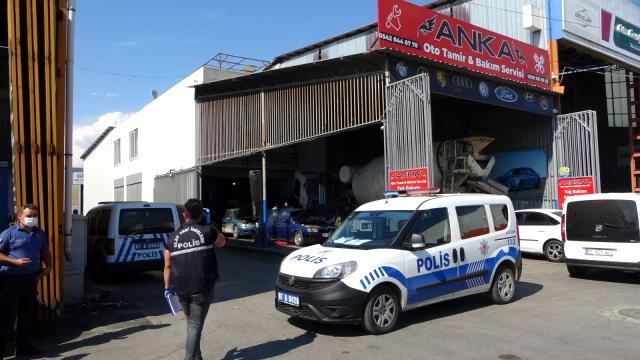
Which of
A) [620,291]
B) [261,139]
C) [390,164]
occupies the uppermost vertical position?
[261,139]

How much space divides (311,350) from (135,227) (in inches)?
263

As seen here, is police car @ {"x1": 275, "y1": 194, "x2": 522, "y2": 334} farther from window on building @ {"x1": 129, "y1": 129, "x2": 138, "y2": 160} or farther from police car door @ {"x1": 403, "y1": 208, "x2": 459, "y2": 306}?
window on building @ {"x1": 129, "y1": 129, "x2": 138, "y2": 160}

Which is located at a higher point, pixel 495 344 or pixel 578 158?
pixel 578 158

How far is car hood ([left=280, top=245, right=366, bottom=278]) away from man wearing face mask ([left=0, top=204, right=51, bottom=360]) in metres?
2.94

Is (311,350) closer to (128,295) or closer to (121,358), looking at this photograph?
(121,358)

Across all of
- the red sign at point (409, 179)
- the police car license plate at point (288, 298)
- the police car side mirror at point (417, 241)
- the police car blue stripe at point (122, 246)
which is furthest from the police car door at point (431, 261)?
the police car blue stripe at point (122, 246)

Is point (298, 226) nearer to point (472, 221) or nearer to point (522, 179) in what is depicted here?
point (522, 179)

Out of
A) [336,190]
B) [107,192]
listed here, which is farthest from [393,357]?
[107,192]

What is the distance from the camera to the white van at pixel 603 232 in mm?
10055

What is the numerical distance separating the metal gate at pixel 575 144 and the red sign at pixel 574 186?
0.77 metres

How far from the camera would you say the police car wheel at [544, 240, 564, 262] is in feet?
45.6

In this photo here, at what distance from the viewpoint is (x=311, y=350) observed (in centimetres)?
593

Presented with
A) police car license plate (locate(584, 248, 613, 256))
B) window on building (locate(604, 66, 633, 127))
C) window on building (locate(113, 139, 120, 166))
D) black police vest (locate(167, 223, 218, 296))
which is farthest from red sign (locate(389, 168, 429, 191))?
window on building (locate(113, 139, 120, 166))

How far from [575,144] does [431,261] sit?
16.8 metres
